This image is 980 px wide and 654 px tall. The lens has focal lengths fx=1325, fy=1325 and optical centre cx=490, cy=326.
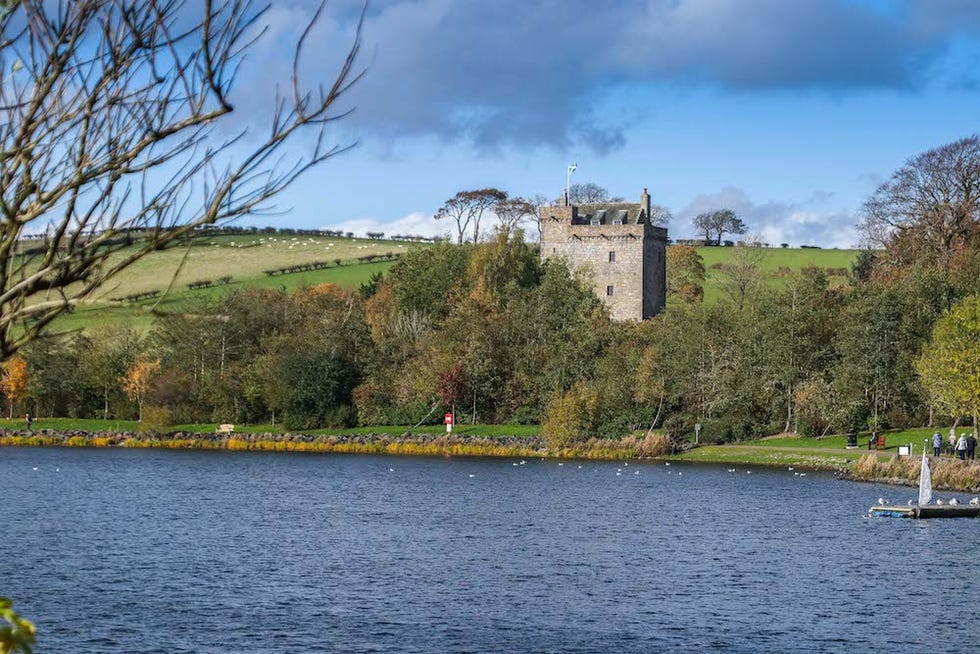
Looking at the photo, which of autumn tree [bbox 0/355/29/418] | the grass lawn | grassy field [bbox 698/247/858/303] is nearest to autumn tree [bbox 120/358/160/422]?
the grass lawn

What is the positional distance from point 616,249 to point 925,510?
197 feet

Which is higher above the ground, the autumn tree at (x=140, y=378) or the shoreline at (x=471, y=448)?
the autumn tree at (x=140, y=378)

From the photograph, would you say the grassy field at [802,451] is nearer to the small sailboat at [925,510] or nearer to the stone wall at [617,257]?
the small sailboat at [925,510]

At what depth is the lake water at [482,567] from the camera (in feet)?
94.8

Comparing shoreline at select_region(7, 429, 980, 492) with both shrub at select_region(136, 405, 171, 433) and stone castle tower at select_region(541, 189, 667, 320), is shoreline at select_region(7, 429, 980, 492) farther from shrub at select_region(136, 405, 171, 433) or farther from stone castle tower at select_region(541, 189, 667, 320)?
stone castle tower at select_region(541, 189, 667, 320)

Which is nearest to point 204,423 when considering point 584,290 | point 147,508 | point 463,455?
point 463,455

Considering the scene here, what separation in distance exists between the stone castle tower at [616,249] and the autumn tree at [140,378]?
1316 inches

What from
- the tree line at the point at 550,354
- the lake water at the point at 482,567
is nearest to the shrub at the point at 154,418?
the tree line at the point at 550,354

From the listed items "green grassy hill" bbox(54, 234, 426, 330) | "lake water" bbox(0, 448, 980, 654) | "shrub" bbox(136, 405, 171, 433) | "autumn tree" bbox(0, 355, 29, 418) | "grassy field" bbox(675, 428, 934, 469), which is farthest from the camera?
"green grassy hill" bbox(54, 234, 426, 330)

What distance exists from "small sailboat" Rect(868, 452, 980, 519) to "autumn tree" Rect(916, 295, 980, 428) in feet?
61.9

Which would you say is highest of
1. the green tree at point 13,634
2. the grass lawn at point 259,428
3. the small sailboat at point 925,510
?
the green tree at point 13,634

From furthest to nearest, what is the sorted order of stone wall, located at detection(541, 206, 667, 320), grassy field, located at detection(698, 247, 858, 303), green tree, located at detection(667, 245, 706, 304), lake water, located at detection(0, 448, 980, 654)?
1. grassy field, located at detection(698, 247, 858, 303)
2. green tree, located at detection(667, 245, 706, 304)
3. stone wall, located at detection(541, 206, 667, 320)
4. lake water, located at detection(0, 448, 980, 654)

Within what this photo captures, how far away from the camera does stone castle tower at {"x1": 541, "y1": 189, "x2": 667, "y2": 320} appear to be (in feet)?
351

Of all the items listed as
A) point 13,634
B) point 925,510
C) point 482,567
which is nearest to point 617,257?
point 925,510
